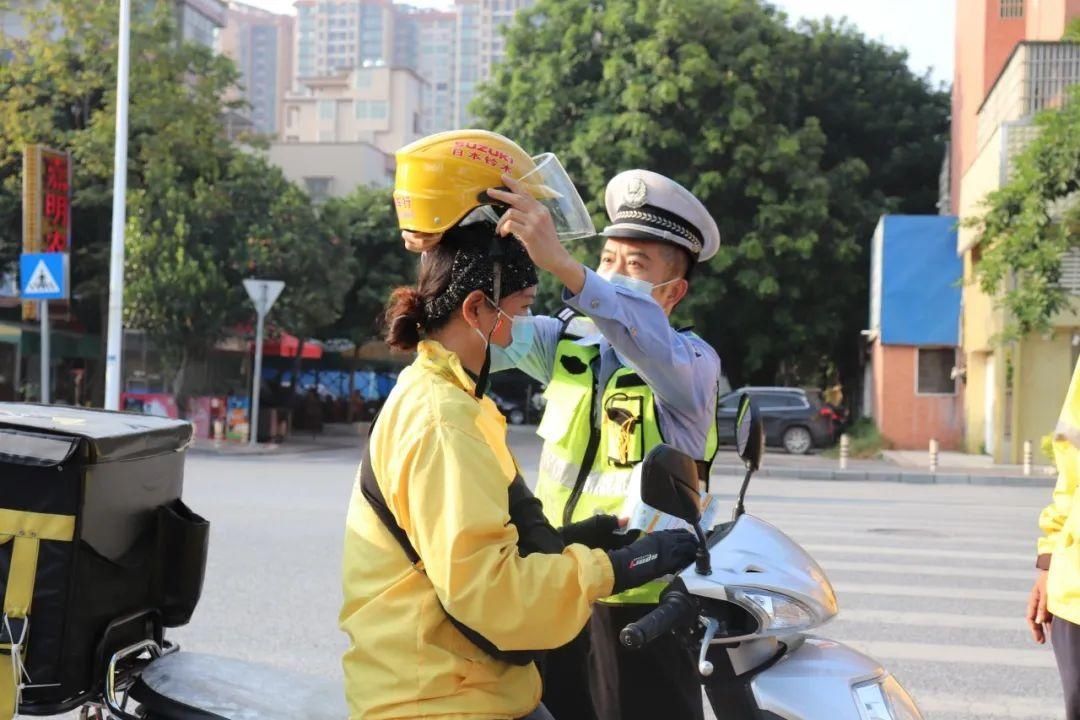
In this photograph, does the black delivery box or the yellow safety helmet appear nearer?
the yellow safety helmet

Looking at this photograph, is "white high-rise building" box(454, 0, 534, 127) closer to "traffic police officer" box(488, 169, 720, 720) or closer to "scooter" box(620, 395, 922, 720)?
"traffic police officer" box(488, 169, 720, 720)

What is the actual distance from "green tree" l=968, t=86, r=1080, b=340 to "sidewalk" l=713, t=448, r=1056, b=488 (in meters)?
2.22

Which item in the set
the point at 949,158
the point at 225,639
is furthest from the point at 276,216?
the point at 225,639

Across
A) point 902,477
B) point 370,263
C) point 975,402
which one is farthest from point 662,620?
point 370,263

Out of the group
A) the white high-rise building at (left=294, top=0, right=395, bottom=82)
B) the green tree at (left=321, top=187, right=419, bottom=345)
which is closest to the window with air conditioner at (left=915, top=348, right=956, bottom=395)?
the green tree at (left=321, top=187, right=419, bottom=345)

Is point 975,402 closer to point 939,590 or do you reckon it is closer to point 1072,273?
point 1072,273

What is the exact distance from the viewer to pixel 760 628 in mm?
2172

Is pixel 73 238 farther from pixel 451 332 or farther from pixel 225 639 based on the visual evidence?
pixel 451 332

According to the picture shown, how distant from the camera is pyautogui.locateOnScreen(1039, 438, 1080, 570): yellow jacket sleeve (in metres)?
2.92

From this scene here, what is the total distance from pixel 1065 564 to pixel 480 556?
1.63 m

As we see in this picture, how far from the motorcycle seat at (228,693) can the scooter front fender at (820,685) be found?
30.0 inches

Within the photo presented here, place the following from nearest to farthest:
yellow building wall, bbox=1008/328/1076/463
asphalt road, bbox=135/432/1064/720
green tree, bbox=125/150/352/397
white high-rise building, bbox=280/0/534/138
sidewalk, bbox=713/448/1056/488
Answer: asphalt road, bbox=135/432/1064/720
sidewalk, bbox=713/448/1056/488
yellow building wall, bbox=1008/328/1076/463
green tree, bbox=125/150/352/397
white high-rise building, bbox=280/0/534/138

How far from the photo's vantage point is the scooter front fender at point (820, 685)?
2148mm

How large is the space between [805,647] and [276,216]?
77.0 feet
